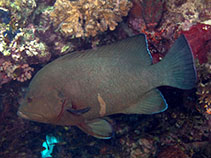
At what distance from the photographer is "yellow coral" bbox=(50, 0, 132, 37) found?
321cm

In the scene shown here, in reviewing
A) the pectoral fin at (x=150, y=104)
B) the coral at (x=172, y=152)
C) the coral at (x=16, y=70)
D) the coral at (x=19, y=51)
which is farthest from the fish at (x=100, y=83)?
the coral at (x=172, y=152)

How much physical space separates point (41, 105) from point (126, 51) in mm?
1457

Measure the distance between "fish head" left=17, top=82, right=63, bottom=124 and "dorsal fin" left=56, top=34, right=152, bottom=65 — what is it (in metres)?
0.57

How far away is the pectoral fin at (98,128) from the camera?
8.64 ft

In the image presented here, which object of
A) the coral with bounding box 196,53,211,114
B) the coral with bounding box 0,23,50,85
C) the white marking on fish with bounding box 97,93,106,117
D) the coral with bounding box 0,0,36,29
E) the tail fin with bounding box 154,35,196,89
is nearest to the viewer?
the tail fin with bounding box 154,35,196,89

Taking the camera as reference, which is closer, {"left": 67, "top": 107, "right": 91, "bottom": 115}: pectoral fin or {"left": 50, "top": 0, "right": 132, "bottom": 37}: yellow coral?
{"left": 67, "top": 107, "right": 91, "bottom": 115}: pectoral fin

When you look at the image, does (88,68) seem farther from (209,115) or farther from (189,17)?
(209,115)

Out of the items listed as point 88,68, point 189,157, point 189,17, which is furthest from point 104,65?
point 189,157

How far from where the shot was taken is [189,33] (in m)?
2.91

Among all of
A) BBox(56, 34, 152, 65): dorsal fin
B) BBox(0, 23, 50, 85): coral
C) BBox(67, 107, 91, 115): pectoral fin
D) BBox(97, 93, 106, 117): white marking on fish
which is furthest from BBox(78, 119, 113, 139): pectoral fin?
BBox(0, 23, 50, 85): coral

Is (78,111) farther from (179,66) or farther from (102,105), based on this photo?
(179,66)

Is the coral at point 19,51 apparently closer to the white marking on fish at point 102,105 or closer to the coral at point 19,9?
the coral at point 19,9

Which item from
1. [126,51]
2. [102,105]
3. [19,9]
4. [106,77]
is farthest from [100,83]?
[19,9]

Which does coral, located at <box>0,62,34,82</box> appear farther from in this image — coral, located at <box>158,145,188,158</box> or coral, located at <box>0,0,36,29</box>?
coral, located at <box>158,145,188,158</box>
